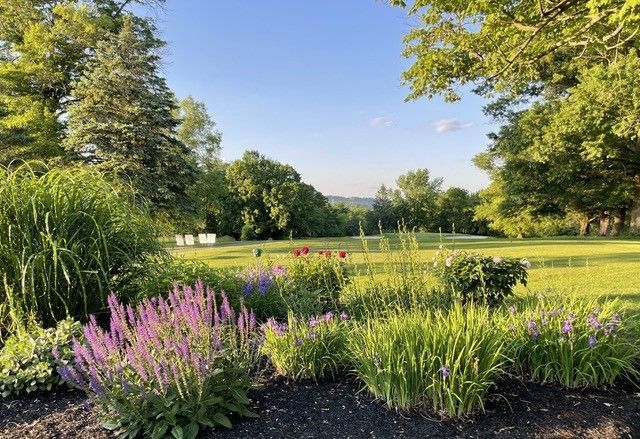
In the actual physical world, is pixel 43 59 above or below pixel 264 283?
above

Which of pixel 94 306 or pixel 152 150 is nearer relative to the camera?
pixel 94 306

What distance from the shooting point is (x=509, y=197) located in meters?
24.4

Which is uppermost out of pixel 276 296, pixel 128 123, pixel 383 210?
pixel 128 123

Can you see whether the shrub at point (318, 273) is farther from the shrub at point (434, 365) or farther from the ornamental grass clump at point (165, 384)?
the ornamental grass clump at point (165, 384)

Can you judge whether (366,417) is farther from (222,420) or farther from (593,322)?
(593,322)

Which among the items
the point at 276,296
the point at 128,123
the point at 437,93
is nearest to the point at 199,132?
the point at 128,123

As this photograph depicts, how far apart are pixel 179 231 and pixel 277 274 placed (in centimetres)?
1541

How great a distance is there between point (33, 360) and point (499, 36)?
6.20m

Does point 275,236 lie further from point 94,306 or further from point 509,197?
point 94,306

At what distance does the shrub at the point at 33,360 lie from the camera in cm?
255

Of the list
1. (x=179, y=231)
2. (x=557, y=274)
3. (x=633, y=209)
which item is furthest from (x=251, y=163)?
(x=557, y=274)

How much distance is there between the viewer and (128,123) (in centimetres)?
1619

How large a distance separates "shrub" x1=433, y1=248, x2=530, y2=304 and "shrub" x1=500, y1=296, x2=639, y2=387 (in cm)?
139

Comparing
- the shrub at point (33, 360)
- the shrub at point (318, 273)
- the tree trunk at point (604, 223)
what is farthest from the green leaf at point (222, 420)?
the tree trunk at point (604, 223)
